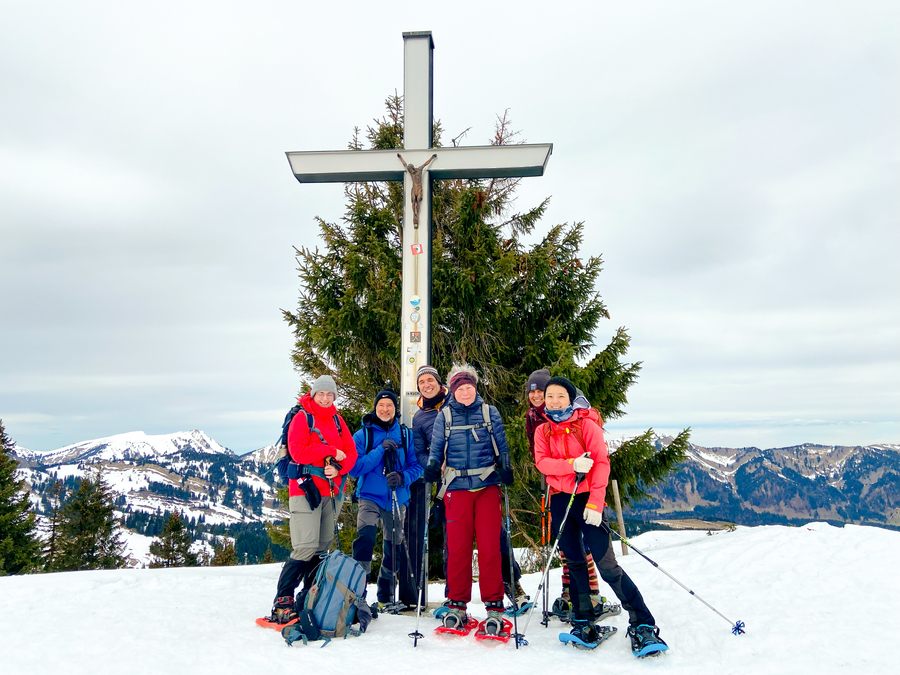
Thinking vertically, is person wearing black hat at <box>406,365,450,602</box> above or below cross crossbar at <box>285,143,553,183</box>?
below

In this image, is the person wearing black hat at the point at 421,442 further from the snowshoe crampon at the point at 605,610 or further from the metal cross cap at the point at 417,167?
the snowshoe crampon at the point at 605,610

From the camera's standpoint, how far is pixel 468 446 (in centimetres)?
480

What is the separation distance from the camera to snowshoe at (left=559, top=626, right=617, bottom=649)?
13.8 ft

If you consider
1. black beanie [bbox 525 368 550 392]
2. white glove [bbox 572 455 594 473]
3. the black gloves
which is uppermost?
black beanie [bbox 525 368 550 392]

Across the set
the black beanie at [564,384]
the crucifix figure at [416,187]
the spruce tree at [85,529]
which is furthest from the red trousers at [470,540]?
the spruce tree at [85,529]

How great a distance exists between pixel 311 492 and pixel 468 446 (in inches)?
60.2

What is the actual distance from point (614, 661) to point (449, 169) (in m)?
5.52

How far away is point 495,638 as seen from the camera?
4242 millimetres

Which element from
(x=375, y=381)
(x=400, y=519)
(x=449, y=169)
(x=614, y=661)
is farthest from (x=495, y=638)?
(x=375, y=381)

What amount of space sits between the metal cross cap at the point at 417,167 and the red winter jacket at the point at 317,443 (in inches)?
49.3

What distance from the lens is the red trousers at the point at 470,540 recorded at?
4.54 metres

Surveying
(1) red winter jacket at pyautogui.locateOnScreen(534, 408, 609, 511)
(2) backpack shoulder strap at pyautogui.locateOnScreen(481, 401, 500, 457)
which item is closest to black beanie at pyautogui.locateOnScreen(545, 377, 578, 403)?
(1) red winter jacket at pyautogui.locateOnScreen(534, 408, 609, 511)

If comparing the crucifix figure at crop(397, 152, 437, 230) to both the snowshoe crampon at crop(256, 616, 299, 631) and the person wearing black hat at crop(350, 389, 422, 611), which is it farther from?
the snowshoe crampon at crop(256, 616, 299, 631)

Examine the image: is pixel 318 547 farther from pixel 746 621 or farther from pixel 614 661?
pixel 746 621
